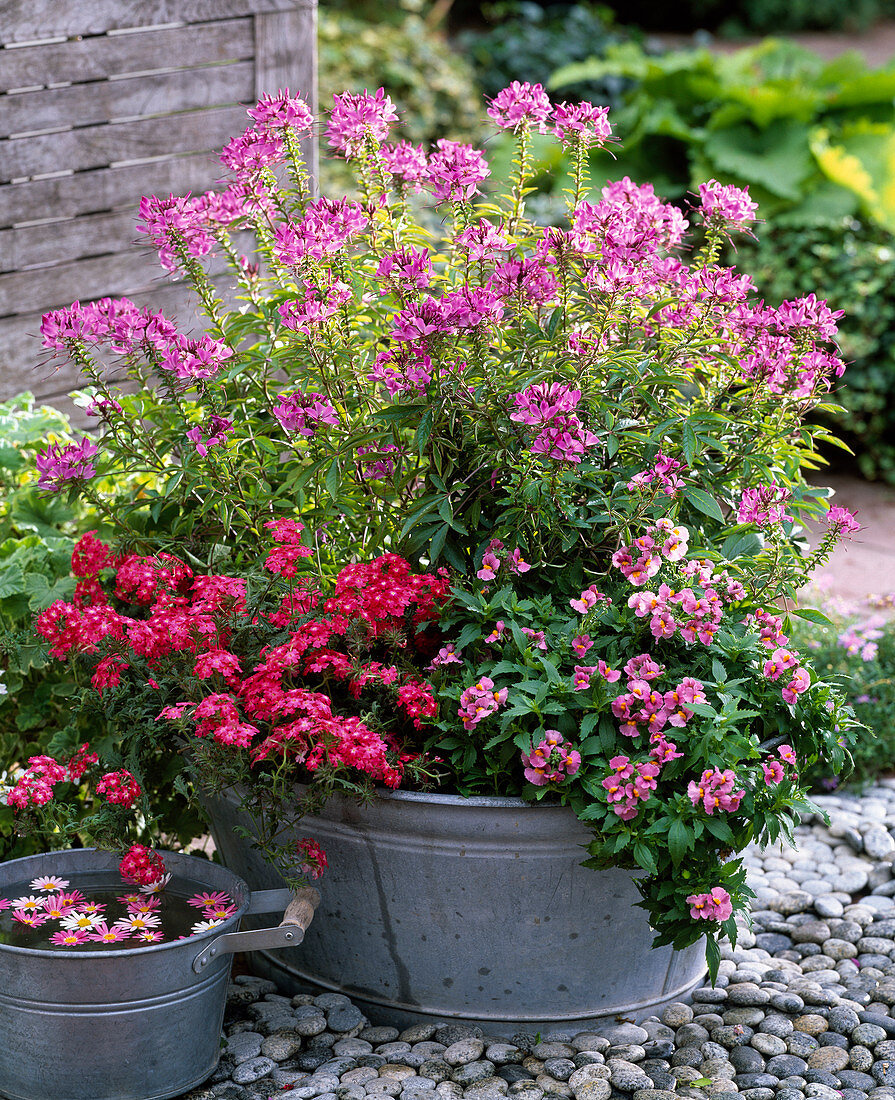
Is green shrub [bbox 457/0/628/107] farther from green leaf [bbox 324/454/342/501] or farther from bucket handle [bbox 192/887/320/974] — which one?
bucket handle [bbox 192/887/320/974]

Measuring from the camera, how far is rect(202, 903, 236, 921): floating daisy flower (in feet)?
5.92

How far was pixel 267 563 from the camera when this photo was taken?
6.33 feet

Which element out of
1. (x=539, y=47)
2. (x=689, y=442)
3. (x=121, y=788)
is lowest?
(x=121, y=788)

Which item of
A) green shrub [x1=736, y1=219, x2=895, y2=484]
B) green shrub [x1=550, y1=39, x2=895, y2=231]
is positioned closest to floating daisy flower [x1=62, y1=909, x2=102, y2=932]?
green shrub [x1=736, y1=219, x2=895, y2=484]

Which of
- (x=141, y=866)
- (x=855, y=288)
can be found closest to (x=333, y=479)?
(x=141, y=866)

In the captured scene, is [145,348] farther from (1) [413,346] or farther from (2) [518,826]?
(2) [518,826]

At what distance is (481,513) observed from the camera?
2051 millimetres

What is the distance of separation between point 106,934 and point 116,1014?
12 cm

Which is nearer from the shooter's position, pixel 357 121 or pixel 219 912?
pixel 219 912

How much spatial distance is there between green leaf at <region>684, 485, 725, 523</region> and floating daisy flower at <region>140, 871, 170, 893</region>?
1083 mm

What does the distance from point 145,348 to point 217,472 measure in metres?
0.25

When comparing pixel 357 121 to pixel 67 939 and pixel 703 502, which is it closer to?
pixel 703 502

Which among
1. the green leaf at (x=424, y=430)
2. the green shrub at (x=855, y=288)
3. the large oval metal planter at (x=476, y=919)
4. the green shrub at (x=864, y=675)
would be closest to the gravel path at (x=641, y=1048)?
the large oval metal planter at (x=476, y=919)

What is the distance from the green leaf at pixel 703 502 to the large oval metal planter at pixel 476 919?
22.3 inches
